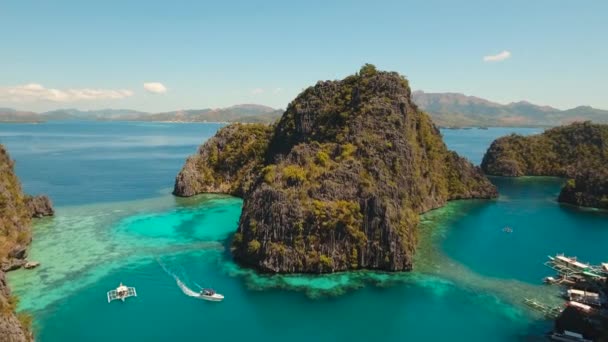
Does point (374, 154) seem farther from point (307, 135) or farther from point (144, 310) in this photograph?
point (144, 310)

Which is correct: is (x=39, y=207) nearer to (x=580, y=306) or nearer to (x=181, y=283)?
(x=181, y=283)

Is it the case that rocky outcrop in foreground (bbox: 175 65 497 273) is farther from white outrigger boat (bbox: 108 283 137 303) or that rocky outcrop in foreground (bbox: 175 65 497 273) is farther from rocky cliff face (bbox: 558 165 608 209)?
rocky cliff face (bbox: 558 165 608 209)

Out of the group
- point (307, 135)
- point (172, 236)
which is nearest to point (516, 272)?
point (172, 236)

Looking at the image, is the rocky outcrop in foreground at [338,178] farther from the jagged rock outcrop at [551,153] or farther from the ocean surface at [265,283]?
the jagged rock outcrop at [551,153]

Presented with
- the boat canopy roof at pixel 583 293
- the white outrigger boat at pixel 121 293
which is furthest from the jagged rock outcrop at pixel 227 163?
the boat canopy roof at pixel 583 293

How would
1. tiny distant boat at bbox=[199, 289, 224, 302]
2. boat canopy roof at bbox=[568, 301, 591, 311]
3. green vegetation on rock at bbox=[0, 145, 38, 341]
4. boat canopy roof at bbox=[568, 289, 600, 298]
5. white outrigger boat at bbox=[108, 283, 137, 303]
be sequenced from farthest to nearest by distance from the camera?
white outrigger boat at bbox=[108, 283, 137, 303]
tiny distant boat at bbox=[199, 289, 224, 302]
boat canopy roof at bbox=[568, 289, 600, 298]
boat canopy roof at bbox=[568, 301, 591, 311]
green vegetation on rock at bbox=[0, 145, 38, 341]

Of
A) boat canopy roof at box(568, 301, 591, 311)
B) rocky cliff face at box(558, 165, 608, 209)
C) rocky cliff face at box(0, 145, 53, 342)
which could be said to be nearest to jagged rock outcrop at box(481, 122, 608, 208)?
rocky cliff face at box(558, 165, 608, 209)
